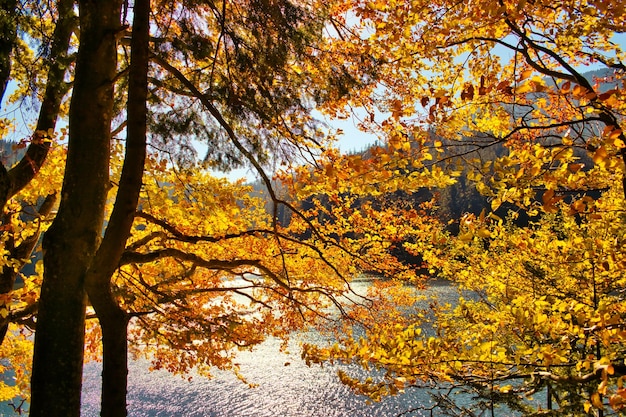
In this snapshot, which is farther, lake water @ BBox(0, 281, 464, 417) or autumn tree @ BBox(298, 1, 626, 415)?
lake water @ BBox(0, 281, 464, 417)

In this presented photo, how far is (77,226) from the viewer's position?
2973mm

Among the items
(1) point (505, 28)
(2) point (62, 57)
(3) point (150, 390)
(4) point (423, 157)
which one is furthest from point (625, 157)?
(3) point (150, 390)

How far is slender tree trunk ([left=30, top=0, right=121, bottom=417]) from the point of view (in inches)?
109

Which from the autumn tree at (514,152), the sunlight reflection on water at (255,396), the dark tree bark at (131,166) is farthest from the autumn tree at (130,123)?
the sunlight reflection on water at (255,396)

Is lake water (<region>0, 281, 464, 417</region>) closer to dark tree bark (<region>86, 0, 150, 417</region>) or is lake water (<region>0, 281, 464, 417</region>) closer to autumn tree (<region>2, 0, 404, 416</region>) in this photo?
autumn tree (<region>2, 0, 404, 416</region>)

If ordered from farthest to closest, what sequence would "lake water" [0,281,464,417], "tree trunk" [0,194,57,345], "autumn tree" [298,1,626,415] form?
1. "lake water" [0,281,464,417]
2. "tree trunk" [0,194,57,345]
3. "autumn tree" [298,1,626,415]

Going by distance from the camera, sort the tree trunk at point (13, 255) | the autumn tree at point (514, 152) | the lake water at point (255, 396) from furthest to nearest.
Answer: the lake water at point (255, 396)
the tree trunk at point (13, 255)
the autumn tree at point (514, 152)

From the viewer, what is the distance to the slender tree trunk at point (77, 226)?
2.77m

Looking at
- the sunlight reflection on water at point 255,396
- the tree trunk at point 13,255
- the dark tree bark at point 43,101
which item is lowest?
the sunlight reflection on water at point 255,396

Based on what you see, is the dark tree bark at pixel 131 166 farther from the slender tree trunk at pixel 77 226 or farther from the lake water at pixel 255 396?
the lake water at pixel 255 396

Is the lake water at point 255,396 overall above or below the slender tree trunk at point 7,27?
below

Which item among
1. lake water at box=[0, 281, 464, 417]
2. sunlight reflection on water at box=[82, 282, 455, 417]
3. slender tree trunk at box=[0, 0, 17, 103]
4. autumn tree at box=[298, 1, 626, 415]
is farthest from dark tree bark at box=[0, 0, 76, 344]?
lake water at box=[0, 281, 464, 417]

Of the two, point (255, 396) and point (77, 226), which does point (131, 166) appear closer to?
point (77, 226)

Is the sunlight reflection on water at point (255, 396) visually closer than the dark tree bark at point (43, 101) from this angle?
No
